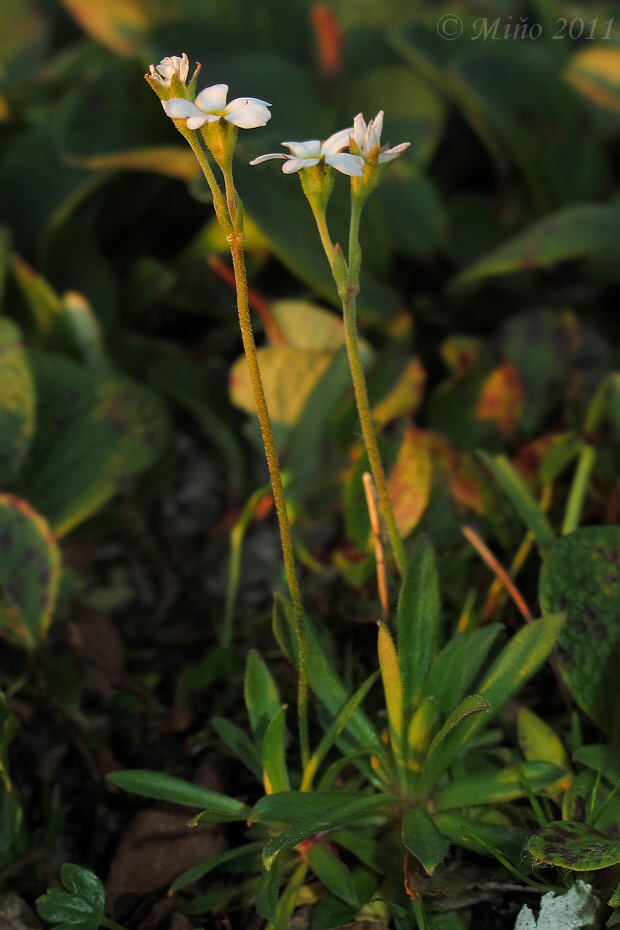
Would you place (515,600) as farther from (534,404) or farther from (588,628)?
(534,404)

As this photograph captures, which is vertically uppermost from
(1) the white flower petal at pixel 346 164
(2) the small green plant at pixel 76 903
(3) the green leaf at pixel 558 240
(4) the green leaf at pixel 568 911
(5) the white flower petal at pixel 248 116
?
(3) the green leaf at pixel 558 240

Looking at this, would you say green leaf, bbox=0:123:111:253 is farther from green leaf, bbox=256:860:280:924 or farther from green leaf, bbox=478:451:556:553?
green leaf, bbox=256:860:280:924

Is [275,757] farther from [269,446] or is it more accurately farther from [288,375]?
[288,375]

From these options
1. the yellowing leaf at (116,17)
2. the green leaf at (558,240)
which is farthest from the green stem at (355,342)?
the yellowing leaf at (116,17)

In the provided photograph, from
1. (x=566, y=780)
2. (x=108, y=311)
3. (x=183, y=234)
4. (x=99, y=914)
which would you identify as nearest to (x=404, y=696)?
(x=566, y=780)

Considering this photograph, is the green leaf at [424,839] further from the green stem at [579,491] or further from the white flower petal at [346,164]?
the white flower petal at [346,164]

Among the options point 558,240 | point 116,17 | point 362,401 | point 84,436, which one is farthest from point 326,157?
point 116,17

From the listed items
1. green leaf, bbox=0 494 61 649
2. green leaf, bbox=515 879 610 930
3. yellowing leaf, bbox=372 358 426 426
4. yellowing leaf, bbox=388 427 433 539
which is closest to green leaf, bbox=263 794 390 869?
green leaf, bbox=515 879 610 930

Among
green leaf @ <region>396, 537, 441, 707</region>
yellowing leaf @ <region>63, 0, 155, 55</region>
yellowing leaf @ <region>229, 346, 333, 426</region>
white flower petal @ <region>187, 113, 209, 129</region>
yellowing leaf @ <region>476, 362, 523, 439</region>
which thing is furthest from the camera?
yellowing leaf @ <region>63, 0, 155, 55</region>

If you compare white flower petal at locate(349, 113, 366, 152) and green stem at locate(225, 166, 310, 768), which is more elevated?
white flower petal at locate(349, 113, 366, 152)
